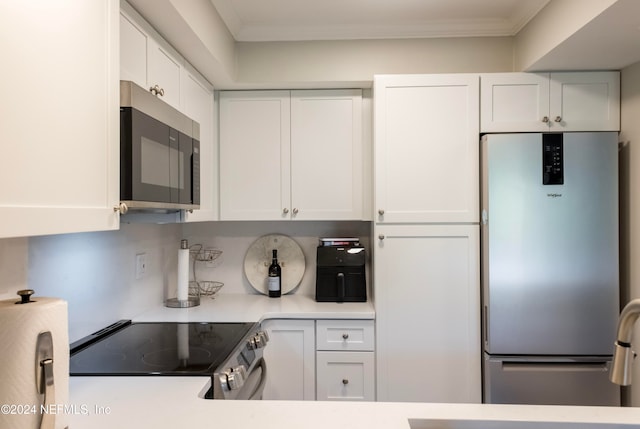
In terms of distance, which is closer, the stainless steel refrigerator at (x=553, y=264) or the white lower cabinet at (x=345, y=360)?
the stainless steel refrigerator at (x=553, y=264)

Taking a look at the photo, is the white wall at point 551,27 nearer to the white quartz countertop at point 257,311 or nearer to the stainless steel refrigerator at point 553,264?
the stainless steel refrigerator at point 553,264

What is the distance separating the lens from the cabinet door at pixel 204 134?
196 cm

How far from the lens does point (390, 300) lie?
84.4 inches

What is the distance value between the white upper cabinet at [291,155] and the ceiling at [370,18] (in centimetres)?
33

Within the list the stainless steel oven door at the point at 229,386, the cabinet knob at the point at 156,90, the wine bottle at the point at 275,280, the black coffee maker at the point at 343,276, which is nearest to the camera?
the stainless steel oven door at the point at 229,386

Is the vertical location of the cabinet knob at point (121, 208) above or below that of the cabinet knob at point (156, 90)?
below

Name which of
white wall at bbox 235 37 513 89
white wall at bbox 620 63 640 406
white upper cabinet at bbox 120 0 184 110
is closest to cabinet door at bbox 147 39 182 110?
white upper cabinet at bbox 120 0 184 110

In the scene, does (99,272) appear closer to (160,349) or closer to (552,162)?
(160,349)

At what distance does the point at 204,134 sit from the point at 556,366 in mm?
2204

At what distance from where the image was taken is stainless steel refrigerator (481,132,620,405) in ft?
6.53

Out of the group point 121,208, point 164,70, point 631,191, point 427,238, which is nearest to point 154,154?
point 121,208

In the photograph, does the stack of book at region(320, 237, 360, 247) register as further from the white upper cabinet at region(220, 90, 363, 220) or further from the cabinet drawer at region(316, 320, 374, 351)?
the cabinet drawer at region(316, 320, 374, 351)

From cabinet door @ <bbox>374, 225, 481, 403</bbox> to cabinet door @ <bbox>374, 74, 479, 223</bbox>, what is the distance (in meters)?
0.11

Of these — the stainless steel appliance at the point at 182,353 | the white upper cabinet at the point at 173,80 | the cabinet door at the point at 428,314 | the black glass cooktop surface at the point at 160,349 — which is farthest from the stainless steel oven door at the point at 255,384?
the white upper cabinet at the point at 173,80
